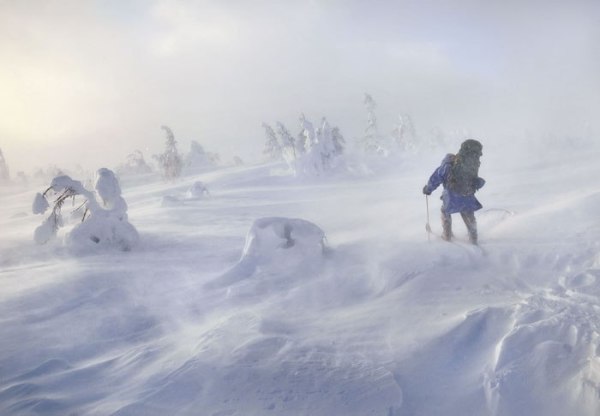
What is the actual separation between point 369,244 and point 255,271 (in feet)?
7.35

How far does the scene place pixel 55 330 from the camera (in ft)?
13.5

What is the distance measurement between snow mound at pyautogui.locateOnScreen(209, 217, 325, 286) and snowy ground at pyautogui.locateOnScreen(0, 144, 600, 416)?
0.03m

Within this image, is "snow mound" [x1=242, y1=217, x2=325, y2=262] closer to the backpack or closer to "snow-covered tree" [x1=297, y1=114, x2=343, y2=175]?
the backpack

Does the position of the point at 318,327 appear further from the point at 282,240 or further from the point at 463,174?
the point at 463,174

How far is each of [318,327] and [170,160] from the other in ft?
131

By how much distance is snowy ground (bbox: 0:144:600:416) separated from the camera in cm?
270

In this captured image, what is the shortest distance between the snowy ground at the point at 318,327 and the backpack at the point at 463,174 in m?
0.90

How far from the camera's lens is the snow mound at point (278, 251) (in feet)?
18.1

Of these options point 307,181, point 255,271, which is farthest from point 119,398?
point 307,181

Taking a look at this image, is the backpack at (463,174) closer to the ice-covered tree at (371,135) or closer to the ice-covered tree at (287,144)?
the ice-covered tree at (287,144)

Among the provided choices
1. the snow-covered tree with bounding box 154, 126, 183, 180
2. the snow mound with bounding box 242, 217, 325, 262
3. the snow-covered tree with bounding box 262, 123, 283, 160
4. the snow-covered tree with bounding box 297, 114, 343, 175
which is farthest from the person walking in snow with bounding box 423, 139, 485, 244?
the snow-covered tree with bounding box 262, 123, 283, 160

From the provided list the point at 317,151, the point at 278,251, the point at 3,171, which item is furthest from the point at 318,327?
the point at 3,171

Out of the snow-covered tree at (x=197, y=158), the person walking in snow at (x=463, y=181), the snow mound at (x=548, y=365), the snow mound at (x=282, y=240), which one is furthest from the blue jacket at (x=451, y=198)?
the snow-covered tree at (x=197, y=158)

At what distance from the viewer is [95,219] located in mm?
7438
